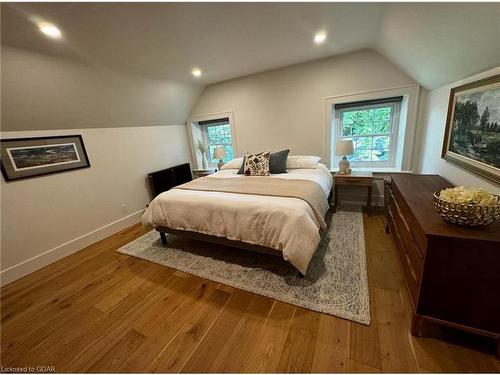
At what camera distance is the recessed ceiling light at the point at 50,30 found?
5.25 ft

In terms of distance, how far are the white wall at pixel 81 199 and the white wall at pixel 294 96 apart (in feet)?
4.80

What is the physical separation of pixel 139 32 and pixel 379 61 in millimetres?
2912

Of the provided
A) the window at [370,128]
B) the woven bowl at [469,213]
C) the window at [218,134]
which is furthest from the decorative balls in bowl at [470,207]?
the window at [218,134]

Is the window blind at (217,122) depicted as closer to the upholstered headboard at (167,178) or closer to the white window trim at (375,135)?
the upholstered headboard at (167,178)

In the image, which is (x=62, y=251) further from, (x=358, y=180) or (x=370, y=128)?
(x=370, y=128)

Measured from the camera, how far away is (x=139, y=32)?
187 cm

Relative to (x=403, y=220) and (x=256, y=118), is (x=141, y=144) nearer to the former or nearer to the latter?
(x=256, y=118)

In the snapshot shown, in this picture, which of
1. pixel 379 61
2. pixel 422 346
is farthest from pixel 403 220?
pixel 379 61

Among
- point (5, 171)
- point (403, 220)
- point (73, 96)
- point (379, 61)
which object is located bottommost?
point (403, 220)

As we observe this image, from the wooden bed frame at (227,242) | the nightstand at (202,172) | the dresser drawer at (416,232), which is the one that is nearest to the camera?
the dresser drawer at (416,232)

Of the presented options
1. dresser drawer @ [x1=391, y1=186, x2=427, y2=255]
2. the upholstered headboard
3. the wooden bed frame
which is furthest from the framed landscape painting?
the upholstered headboard

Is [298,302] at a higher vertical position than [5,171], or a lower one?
lower

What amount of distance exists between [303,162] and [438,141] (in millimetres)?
1537
